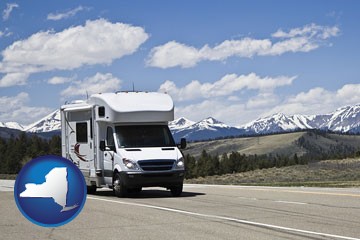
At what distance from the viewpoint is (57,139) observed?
126562mm

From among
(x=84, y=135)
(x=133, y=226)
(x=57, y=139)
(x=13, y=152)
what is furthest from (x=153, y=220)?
(x=13, y=152)

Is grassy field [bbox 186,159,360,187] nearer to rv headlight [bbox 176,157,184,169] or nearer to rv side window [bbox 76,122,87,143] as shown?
rv headlight [bbox 176,157,184,169]

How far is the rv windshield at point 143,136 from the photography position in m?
19.1

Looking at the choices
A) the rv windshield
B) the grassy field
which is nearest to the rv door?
the rv windshield

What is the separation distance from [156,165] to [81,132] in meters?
4.03

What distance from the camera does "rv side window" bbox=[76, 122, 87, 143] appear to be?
68.7 ft

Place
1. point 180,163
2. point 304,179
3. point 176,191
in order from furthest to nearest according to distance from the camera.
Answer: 1. point 304,179
2. point 176,191
3. point 180,163

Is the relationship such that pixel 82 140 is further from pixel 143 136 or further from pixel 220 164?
pixel 220 164

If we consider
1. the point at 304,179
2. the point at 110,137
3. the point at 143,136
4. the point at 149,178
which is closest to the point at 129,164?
the point at 149,178

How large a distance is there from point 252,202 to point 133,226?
5.94 metres

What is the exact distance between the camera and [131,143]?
19.0m

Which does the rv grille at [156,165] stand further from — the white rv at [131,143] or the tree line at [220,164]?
the tree line at [220,164]

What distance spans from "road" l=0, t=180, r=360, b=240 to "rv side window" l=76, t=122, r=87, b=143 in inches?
186

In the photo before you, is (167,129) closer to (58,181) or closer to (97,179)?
(97,179)
